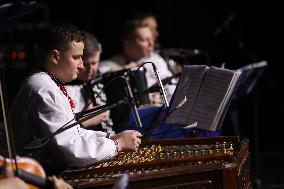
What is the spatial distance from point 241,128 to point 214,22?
1456mm

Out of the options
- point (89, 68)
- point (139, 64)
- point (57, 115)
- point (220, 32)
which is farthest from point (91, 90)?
point (220, 32)

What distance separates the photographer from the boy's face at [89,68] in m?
5.48

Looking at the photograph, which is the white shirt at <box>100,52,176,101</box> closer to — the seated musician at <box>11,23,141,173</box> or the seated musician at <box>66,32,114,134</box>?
the seated musician at <box>66,32,114,134</box>

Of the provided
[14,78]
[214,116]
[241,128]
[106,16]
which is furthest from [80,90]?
[241,128]

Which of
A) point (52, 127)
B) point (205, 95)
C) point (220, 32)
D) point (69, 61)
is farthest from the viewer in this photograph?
point (220, 32)

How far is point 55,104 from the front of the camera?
12.1 ft

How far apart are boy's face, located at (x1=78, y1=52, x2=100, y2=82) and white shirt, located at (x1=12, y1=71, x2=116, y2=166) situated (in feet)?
5.23

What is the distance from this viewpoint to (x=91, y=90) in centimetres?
553

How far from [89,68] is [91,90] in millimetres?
185

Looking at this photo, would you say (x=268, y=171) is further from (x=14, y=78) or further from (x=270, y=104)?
(x=14, y=78)

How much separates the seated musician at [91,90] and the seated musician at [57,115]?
1.27m

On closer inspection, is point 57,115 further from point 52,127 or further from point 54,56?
point 54,56

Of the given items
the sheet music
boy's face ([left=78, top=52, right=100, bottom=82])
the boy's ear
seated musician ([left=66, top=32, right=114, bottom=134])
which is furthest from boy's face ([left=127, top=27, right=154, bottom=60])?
the boy's ear

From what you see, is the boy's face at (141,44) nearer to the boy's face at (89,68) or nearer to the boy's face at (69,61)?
the boy's face at (89,68)
